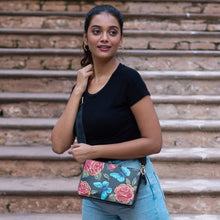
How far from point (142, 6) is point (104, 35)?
3.39 m

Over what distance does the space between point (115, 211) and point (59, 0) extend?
12.7ft

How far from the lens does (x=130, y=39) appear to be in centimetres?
383

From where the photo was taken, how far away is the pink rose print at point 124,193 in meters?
1.09

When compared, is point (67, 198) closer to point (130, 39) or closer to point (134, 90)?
point (134, 90)

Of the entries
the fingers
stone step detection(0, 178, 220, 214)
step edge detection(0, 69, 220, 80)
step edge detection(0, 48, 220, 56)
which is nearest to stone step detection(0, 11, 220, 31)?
step edge detection(0, 48, 220, 56)

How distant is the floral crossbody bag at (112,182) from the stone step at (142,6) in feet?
11.7

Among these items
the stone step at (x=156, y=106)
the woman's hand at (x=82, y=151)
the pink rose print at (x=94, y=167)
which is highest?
the woman's hand at (x=82, y=151)

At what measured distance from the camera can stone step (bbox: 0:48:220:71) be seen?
3.51 meters

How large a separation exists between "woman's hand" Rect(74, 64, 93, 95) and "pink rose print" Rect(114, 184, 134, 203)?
1.32 ft

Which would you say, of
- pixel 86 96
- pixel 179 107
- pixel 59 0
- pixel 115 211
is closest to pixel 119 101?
pixel 86 96

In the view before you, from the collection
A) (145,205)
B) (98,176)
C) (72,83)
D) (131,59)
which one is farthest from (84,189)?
(131,59)

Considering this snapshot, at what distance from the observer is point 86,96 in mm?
1226

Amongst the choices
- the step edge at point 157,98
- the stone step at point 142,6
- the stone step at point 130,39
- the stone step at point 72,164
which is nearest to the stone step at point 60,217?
the stone step at point 72,164

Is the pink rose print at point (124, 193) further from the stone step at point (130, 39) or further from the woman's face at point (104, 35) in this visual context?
the stone step at point (130, 39)
